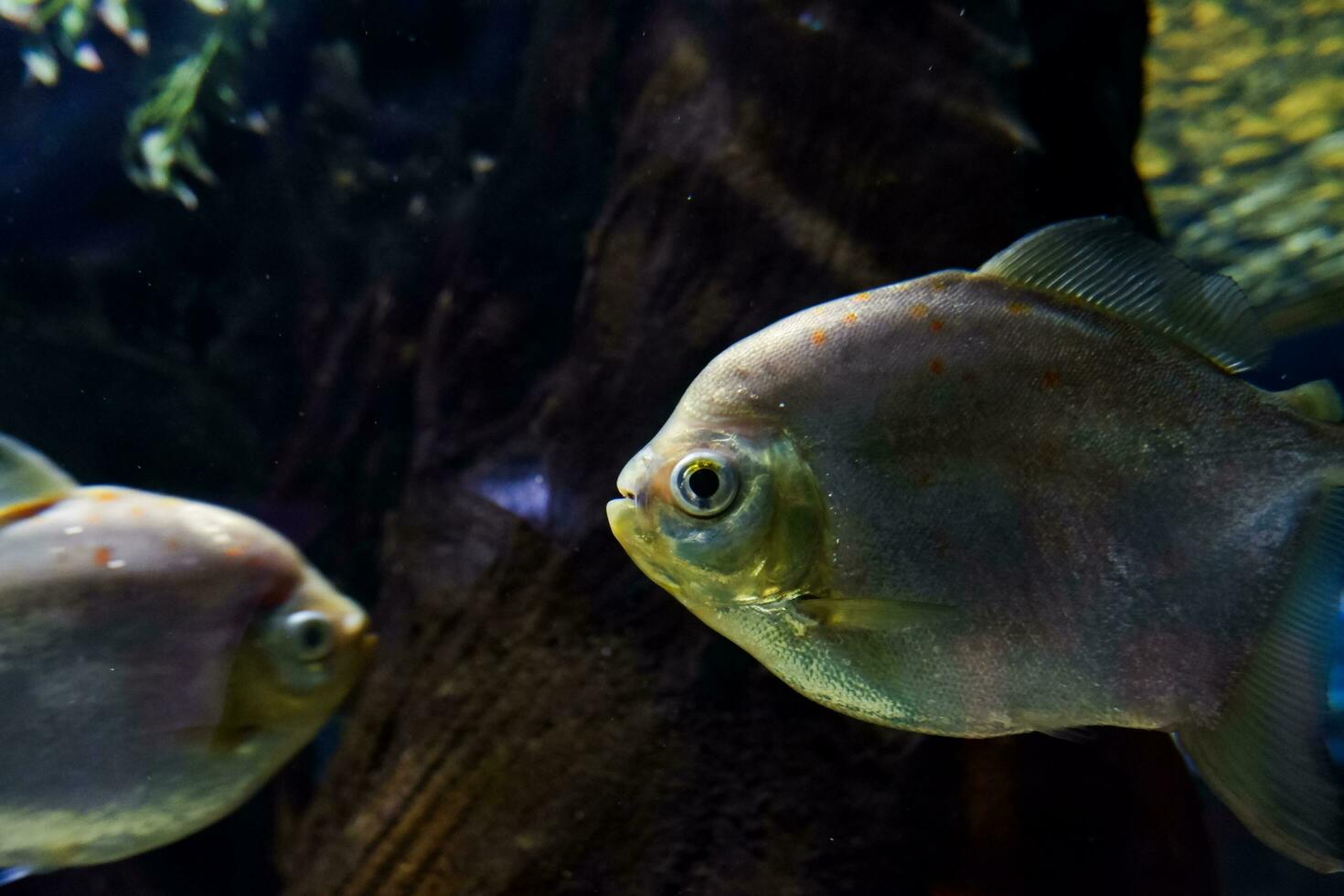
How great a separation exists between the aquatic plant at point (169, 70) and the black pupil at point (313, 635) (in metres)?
2.68

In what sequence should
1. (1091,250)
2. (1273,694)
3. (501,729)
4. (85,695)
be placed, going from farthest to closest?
1. (501,729)
2. (85,695)
3. (1091,250)
4. (1273,694)

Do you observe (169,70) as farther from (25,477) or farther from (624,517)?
(624,517)

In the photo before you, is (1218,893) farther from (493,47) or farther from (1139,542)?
(493,47)

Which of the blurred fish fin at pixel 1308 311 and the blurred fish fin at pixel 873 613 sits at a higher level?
the blurred fish fin at pixel 1308 311

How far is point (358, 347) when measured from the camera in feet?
11.8

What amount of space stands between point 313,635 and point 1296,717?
1859 millimetres

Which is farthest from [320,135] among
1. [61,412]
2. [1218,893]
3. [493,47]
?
[1218,893]

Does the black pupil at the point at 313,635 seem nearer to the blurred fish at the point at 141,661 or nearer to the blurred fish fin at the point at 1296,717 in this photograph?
the blurred fish at the point at 141,661

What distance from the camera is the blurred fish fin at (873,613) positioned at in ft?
3.84

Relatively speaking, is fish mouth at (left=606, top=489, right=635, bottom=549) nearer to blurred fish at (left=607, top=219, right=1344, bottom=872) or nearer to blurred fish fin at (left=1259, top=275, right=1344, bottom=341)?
blurred fish at (left=607, top=219, right=1344, bottom=872)

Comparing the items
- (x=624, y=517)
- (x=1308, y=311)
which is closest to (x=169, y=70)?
(x=624, y=517)

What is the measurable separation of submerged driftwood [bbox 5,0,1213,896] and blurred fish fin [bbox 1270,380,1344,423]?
0.97 metres

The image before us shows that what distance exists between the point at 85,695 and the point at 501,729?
36.6 inches

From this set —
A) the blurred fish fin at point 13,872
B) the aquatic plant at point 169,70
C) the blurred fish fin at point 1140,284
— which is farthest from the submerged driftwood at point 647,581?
the aquatic plant at point 169,70
